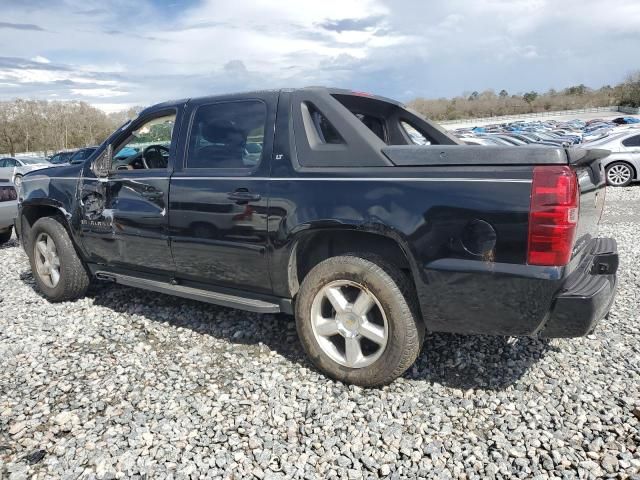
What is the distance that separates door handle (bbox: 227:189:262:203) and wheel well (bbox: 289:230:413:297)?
43 centimetres

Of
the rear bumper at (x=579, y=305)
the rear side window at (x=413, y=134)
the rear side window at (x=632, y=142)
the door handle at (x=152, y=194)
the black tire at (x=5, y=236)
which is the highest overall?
the rear side window at (x=413, y=134)

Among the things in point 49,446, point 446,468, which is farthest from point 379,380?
point 49,446

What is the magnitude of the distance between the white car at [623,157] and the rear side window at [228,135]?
1221cm

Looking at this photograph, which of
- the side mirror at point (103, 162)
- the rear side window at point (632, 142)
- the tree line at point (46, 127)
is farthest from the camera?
the tree line at point (46, 127)

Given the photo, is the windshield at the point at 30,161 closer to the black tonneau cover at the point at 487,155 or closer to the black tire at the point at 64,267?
the black tire at the point at 64,267

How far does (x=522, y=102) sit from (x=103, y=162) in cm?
11712

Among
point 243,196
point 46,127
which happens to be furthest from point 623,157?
point 46,127

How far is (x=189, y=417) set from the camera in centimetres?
287

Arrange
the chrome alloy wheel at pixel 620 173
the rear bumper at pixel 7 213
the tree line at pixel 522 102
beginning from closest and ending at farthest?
the rear bumper at pixel 7 213
the chrome alloy wheel at pixel 620 173
the tree line at pixel 522 102

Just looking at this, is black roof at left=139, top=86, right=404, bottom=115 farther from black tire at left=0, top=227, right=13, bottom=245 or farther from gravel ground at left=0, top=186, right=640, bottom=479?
black tire at left=0, top=227, right=13, bottom=245

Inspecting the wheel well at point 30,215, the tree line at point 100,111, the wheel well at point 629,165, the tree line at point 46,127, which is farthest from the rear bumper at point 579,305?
the tree line at point 46,127

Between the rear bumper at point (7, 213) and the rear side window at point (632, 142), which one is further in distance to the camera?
the rear side window at point (632, 142)

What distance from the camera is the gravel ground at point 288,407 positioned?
8.05 feet

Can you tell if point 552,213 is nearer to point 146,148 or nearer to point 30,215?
point 146,148
